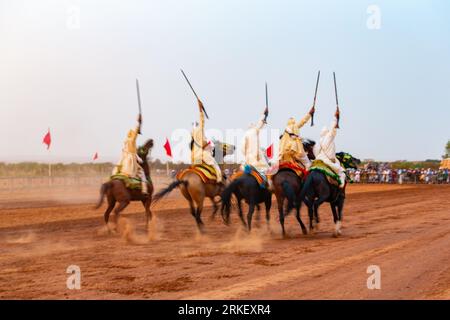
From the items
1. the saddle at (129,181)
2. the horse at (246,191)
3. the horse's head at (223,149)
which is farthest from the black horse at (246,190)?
the saddle at (129,181)

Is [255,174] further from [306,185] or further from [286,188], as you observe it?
[306,185]

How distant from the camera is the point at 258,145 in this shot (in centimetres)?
1460

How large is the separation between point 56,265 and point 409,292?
629 cm

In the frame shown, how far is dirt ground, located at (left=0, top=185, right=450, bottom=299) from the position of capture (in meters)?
8.06

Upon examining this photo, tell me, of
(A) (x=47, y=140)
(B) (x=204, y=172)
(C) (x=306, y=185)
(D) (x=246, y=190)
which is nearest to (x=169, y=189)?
(B) (x=204, y=172)

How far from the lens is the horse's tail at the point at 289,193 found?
44.2 feet

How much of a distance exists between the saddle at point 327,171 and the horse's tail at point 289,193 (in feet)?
2.92

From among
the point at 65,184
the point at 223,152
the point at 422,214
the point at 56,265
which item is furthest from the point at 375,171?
the point at 56,265

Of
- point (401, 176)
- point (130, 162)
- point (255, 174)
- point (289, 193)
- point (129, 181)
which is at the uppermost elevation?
point (130, 162)

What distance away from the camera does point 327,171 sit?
14172 mm

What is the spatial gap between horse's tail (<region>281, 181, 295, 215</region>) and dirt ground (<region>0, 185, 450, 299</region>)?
33.7 inches

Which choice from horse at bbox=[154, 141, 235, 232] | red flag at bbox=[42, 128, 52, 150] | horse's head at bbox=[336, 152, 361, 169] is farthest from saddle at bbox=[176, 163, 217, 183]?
red flag at bbox=[42, 128, 52, 150]

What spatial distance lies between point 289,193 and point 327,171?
1.29 m
